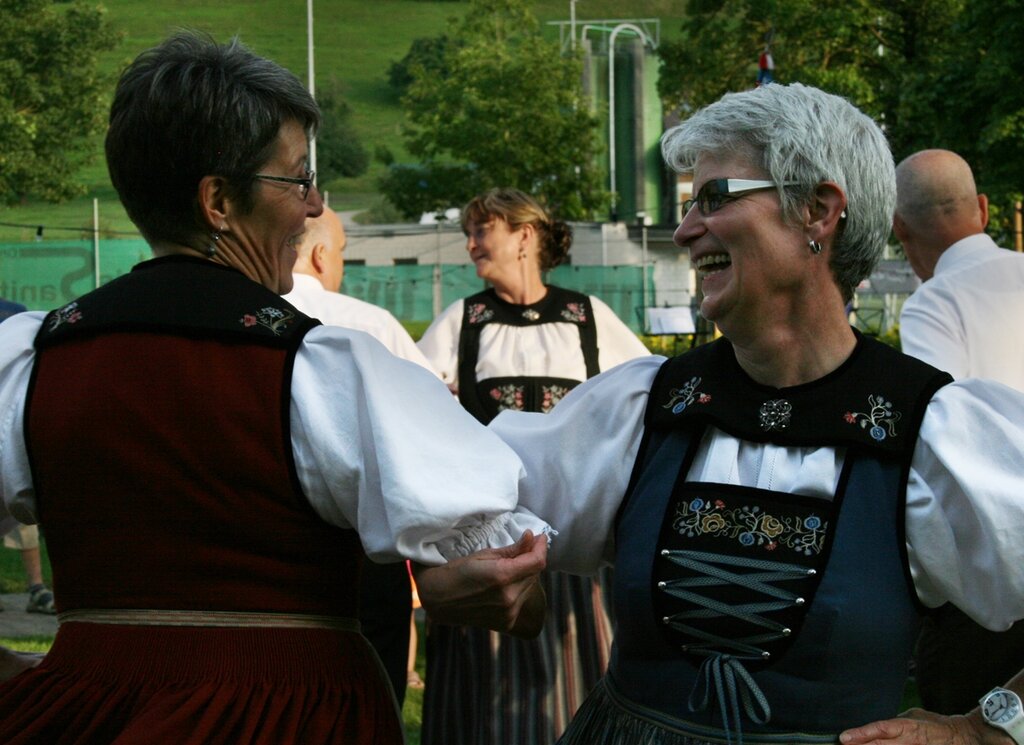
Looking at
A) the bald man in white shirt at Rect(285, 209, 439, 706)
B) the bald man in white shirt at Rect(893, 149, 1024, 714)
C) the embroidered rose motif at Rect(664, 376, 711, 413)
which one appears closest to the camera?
the embroidered rose motif at Rect(664, 376, 711, 413)

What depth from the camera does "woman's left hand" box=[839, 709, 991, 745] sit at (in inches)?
77.0

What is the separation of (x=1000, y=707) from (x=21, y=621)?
5.43m

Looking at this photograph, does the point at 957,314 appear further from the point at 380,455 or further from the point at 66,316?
the point at 66,316

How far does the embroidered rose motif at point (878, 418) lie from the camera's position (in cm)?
201

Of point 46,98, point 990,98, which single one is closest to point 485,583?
point 990,98

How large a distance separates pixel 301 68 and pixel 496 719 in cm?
6269

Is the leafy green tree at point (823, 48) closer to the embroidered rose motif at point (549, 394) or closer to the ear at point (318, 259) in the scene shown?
the embroidered rose motif at point (549, 394)

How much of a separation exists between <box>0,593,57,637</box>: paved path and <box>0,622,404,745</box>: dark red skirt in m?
4.48

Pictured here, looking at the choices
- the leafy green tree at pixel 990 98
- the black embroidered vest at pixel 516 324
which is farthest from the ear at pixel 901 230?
the leafy green tree at pixel 990 98

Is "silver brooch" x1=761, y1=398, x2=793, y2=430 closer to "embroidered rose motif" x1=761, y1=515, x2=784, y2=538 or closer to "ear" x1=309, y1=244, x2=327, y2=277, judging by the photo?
"embroidered rose motif" x1=761, y1=515, x2=784, y2=538

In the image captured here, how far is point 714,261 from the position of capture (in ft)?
7.20

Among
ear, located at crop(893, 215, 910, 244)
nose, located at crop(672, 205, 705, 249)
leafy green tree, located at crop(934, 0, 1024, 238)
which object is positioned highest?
leafy green tree, located at crop(934, 0, 1024, 238)

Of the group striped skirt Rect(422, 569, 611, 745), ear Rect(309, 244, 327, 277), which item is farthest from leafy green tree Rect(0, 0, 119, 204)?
striped skirt Rect(422, 569, 611, 745)

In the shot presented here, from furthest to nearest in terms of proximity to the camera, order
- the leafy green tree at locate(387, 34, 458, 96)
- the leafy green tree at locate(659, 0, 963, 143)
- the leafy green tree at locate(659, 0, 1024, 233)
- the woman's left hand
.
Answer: the leafy green tree at locate(387, 34, 458, 96) < the leafy green tree at locate(659, 0, 963, 143) < the leafy green tree at locate(659, 0, 1024, 233) < the woman's left hand
